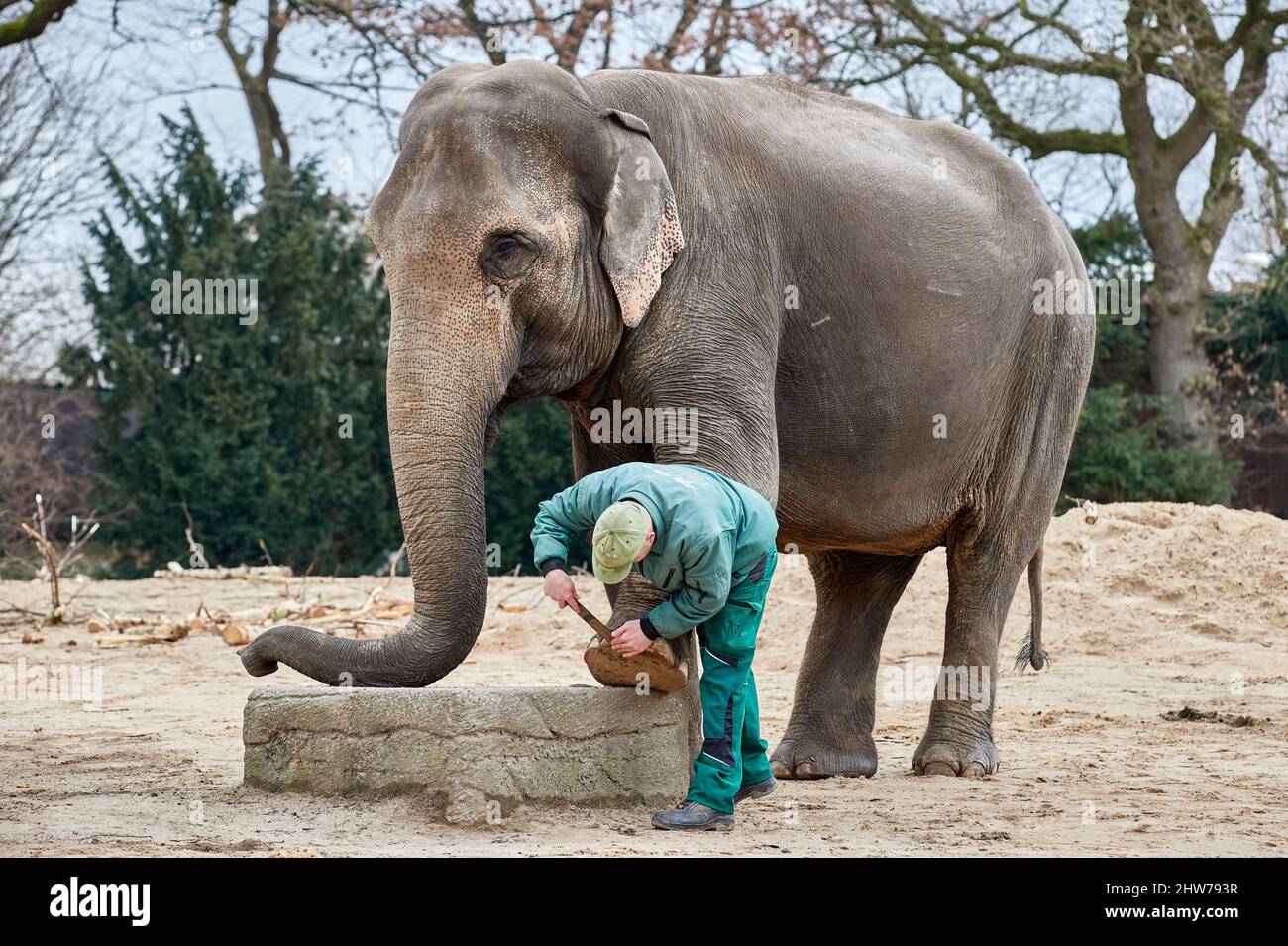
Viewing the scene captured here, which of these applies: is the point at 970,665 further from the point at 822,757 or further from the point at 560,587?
the point at 560,587

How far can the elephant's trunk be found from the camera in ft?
18.0

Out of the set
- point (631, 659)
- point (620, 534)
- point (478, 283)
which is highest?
point (478, 283)

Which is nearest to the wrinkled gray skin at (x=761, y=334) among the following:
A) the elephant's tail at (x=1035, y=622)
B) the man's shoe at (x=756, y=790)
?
the elephant's tail at (x=1035, y=622)

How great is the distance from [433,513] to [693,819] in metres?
1.33

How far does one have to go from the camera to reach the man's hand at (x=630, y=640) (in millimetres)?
5227

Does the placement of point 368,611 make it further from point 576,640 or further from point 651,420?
point 651,420

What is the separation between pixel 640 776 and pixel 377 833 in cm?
91

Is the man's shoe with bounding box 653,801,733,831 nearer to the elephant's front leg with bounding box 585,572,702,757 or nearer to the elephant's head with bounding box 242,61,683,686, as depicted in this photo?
the elephant's front leg with bounding box 585,572,702,757

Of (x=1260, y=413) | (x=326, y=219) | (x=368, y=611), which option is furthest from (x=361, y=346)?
(x=1260, y=413)

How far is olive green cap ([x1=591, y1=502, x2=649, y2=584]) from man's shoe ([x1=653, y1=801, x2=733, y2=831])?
2.89ft

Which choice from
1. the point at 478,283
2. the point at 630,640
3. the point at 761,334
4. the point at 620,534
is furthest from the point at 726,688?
the point at 478,283

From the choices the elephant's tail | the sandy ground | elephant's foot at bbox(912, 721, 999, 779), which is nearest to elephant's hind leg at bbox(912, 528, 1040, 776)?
elephant's foot at bbox(912, 721, 999, 779)

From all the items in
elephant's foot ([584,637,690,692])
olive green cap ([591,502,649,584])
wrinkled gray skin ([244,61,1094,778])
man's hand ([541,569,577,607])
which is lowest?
elephant's foot ([584,637,690,692])

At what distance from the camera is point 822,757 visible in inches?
292
